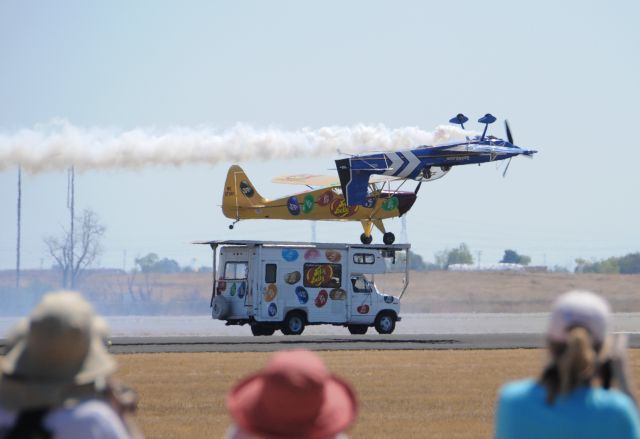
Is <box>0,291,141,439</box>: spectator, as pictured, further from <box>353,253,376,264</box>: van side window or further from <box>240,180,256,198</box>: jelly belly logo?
<box>240,180,256,198</box>: jelly belly logo

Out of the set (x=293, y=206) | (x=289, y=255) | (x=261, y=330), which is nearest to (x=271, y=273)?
(x=289, y=255)

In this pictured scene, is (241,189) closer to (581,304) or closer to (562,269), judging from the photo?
(581,304)

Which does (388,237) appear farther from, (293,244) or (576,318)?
(576,318)

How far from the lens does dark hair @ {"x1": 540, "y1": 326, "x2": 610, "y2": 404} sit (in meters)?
5.05

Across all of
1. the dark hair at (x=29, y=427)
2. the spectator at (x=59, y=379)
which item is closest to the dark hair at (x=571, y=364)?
the spectator at (x=59, y=379)

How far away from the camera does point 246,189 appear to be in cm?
5491

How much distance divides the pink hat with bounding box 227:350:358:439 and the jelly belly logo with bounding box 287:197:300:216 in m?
49.2

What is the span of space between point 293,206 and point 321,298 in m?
14.1

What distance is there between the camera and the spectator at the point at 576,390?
506 cm

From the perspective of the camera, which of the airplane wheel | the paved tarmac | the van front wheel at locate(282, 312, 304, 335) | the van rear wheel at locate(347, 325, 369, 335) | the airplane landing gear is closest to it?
the paved tarmac

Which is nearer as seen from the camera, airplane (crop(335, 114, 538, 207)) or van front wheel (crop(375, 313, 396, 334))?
van front wheel (crop(375, 313, 396, 334))

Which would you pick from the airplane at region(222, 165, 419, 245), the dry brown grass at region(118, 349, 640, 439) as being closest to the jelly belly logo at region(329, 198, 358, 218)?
the airplane at region(222, 165, 419, 245)

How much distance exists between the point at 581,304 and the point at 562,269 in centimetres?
16034

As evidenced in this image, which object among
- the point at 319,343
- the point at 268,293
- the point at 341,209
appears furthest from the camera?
the point at 341,209
